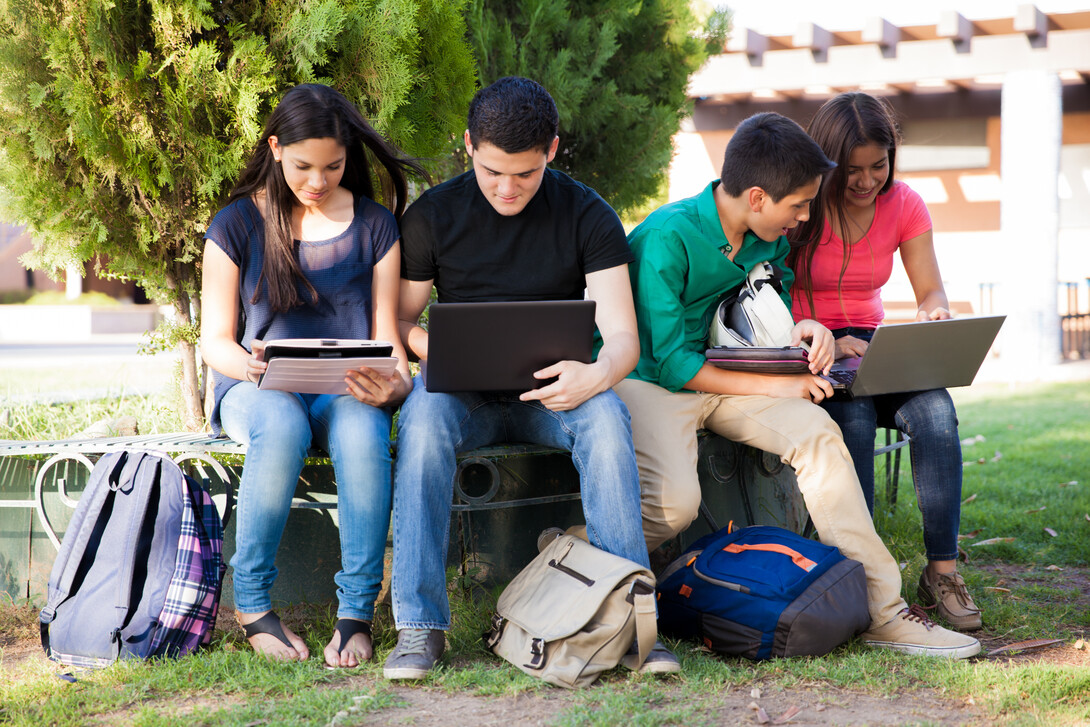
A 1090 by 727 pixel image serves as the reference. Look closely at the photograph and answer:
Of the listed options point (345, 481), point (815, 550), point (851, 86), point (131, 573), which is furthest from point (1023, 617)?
point (851, 86)

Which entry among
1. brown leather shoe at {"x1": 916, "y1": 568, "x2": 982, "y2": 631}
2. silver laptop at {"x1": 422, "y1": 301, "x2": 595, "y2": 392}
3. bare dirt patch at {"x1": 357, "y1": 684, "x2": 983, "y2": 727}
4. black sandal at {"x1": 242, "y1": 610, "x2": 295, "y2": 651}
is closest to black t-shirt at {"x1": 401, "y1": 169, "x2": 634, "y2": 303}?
silver laptop at {"x1": 422, "y1": 301, "x2": 595, "y2": 392}

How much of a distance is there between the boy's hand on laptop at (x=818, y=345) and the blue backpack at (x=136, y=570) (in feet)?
6.56

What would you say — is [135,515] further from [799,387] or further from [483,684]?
[799,387]

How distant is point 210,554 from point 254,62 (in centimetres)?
175

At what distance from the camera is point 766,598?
2775 mm

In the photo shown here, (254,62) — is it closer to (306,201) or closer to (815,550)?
(306,201)

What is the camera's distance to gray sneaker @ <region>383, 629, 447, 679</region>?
2.61 metres

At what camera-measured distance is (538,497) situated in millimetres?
3252

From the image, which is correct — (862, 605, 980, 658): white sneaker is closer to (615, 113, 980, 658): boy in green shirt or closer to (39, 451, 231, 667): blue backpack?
(615, 113, 980, 658): boy in green shirt

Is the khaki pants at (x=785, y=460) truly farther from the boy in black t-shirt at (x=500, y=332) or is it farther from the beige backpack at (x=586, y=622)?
the beige backpack at (x=586, y=622)

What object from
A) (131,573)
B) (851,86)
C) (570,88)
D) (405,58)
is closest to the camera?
(131,573)

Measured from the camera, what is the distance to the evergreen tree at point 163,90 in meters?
3.36

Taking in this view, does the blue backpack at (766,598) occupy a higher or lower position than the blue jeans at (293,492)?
lower

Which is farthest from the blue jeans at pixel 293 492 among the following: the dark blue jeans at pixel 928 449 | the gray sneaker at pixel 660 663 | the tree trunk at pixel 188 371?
the dark blue jeans at pixel 928 449
